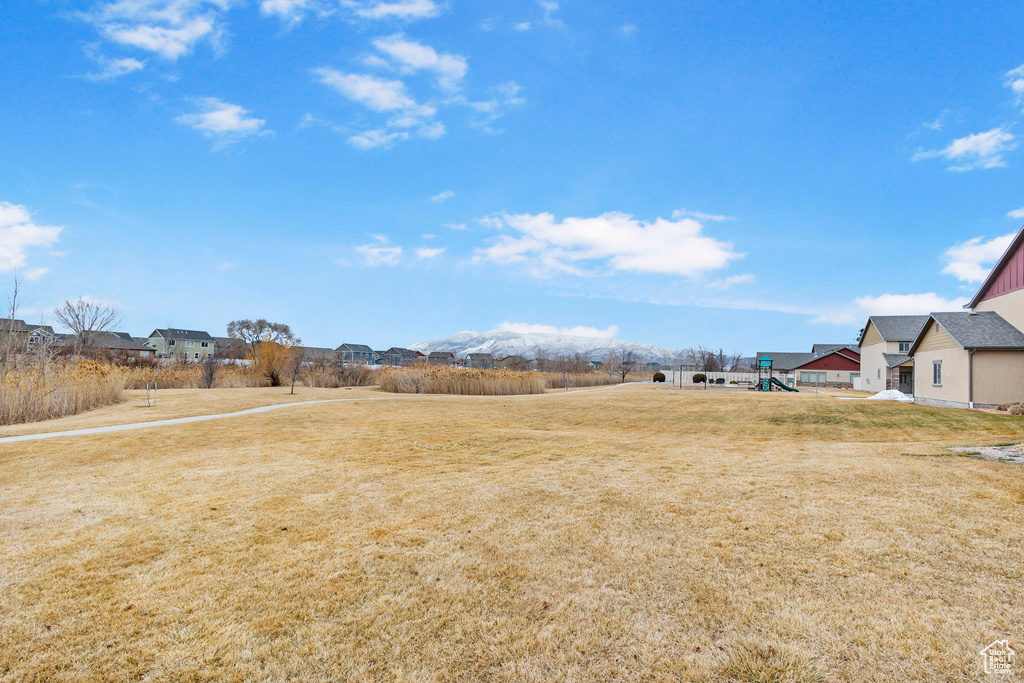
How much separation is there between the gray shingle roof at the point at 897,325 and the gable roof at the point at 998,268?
10.5m

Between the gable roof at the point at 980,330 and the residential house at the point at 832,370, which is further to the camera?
the residential house at the point at 832,370

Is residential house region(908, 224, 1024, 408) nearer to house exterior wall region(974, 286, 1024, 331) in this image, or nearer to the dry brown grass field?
house exterior wall region(974, 286, 1024, 331)

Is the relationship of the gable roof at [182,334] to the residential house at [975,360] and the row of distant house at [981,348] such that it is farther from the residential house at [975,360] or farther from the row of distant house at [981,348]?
the residential house at [975,360]

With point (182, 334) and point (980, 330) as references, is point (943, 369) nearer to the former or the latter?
point (980, 330)

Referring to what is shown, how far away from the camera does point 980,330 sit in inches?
774

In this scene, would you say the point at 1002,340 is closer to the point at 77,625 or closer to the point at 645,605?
the point at 645,605

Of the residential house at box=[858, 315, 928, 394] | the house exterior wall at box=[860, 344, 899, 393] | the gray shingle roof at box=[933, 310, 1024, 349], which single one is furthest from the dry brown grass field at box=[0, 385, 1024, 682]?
the house exterior wall at box=[860, 344, 899, 393]

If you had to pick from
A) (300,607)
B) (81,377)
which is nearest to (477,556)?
(300,607)

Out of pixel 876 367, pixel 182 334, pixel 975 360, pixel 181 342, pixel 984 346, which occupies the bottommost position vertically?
pixel 876 367

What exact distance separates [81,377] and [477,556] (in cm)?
1785

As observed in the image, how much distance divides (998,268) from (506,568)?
A: 87.2 ft

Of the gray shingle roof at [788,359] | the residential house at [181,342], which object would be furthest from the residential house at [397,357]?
the gray shingle roof at [788,359]
